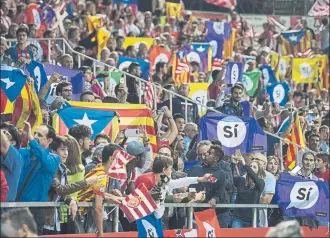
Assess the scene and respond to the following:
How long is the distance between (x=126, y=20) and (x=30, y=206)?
50.0 feet

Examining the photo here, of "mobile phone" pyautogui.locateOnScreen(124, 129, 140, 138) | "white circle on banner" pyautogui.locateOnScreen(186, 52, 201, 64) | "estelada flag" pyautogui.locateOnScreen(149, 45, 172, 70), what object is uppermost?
"estelada flag" pyautogui.locateOnScreen(149, 45, 172, 70)

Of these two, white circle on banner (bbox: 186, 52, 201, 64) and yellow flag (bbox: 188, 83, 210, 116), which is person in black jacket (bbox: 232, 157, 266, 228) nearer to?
yellow flag (bbox: 188, 83, 210, 116)

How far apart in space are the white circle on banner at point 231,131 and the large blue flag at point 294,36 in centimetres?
1493

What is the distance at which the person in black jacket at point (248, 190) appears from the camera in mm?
16109

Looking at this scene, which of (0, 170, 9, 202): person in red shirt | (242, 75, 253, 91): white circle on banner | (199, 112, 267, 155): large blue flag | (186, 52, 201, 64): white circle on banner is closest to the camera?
Answer: (0, 170, 9, 202): person in red shirt

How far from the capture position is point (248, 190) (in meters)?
16.3

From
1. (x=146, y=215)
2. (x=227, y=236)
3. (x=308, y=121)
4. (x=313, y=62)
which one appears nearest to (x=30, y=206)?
(x=146, y=215)

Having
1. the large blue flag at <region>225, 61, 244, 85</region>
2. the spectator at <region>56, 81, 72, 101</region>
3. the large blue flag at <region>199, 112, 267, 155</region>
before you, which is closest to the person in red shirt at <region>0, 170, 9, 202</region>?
the spectator at <region>56, 81, 72, 101</region>

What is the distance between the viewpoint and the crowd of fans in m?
13.2

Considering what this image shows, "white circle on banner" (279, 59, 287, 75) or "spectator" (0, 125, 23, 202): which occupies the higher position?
"spectator" (0, 125, 23, 202)

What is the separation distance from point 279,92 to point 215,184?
475 inches

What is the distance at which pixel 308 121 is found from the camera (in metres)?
25.2

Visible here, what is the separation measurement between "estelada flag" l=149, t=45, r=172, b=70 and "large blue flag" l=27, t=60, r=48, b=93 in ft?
22.2

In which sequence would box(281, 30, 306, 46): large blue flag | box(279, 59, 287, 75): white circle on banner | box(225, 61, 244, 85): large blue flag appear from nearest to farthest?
1. box(225, 61, 244, 85): large blue flag
2. box(279, 59, 287, 75): white circle on banner
3. box(281, 30, 306, 46): large blue flag
